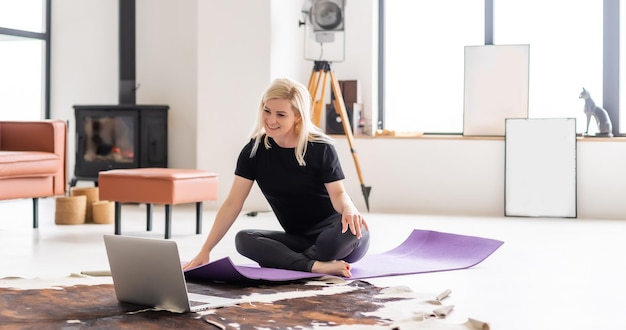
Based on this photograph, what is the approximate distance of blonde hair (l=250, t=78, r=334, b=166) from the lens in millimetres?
3465

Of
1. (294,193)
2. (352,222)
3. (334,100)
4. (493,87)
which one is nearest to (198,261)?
(294,193)

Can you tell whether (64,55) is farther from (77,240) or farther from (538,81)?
(538,81)

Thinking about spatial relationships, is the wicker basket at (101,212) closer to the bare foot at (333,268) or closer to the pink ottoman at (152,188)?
the pink ottoman at (152,188)

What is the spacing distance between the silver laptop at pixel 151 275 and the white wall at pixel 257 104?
4.10 meters

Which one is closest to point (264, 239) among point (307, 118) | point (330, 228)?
point (330, 228)

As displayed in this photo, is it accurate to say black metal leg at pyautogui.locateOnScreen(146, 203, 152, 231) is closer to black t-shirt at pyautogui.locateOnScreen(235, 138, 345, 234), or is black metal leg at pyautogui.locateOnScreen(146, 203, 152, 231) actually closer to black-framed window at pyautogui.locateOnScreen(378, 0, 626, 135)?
black t-shirt at pyautogui.locateOnScreen(235, 138, 345, 234)

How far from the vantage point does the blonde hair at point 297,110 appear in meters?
3.46

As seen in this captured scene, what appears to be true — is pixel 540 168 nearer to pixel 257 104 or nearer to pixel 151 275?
pixel 257 104

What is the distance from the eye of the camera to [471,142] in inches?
272

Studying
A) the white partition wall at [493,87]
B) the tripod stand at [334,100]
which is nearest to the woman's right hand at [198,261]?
the tripod stand at [334,100]

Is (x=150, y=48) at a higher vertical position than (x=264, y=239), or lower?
higher

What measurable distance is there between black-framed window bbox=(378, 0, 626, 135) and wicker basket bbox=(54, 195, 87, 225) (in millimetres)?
2941

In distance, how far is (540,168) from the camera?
6691 millimetres

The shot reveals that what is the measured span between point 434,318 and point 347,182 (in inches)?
172
